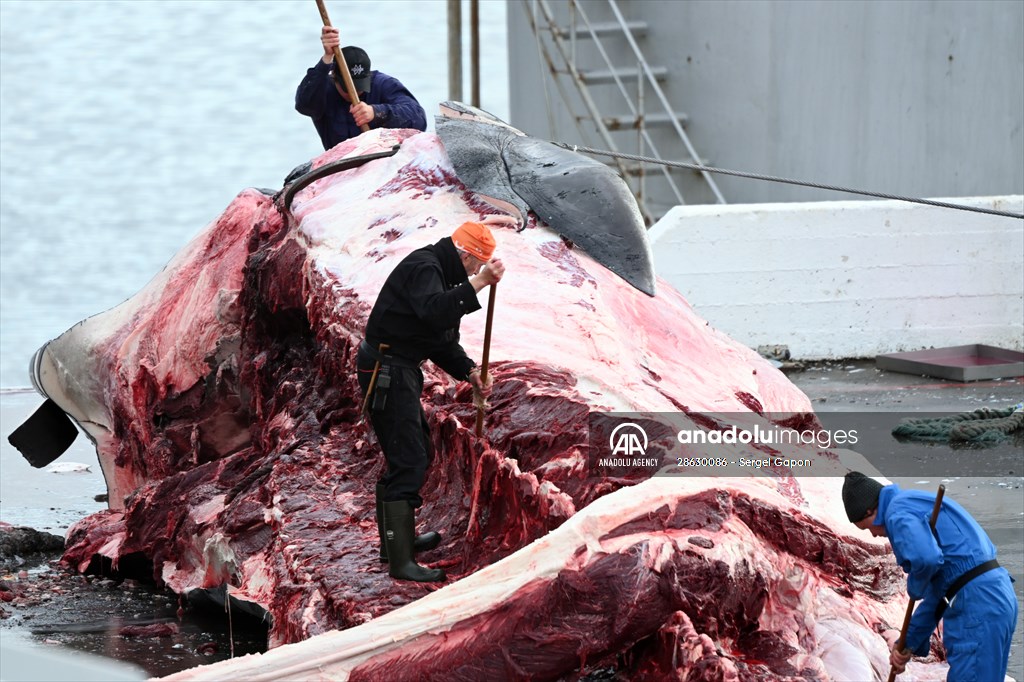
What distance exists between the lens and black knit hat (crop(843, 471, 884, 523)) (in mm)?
4152

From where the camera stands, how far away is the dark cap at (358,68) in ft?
27.8

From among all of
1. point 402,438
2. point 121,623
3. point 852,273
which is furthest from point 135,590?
point 852,273

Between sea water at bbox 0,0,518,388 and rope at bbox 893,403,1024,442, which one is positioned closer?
rope at bbox 893,403,1024,442

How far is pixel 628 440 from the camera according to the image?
182 inches

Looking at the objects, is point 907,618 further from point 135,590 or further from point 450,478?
point 135,590

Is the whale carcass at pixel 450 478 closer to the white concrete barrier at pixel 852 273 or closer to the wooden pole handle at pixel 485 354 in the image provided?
the wooden pole handle at pixel 485 354

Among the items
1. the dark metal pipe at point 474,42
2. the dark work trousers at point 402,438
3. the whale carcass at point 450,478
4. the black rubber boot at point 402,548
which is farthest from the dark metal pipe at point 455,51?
the black rubber boot at point 402,548

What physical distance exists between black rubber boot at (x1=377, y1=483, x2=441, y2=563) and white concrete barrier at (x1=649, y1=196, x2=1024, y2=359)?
7.39m

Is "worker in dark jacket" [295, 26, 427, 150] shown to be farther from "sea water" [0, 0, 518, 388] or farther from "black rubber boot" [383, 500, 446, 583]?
"sea water" [0, 0, 518, 388]

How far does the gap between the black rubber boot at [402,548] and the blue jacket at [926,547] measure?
1436 mm

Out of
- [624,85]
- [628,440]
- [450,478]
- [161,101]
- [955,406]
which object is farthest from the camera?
[161,101]

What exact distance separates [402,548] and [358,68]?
464 centimetres

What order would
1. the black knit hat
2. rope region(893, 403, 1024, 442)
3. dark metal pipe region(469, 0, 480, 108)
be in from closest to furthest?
the black knit hat, rope region(893, 403, 1024, 442), dark metal pipe region(469, 0, 480, 108)

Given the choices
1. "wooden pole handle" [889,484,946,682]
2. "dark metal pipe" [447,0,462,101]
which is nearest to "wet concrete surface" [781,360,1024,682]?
"wooden pole handle" [889,484,946,682]
